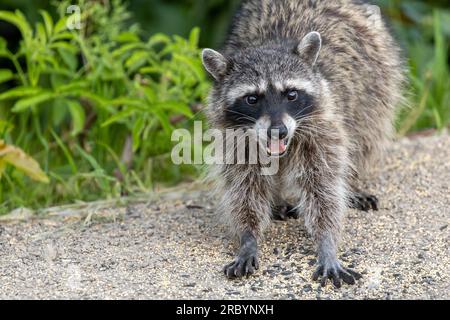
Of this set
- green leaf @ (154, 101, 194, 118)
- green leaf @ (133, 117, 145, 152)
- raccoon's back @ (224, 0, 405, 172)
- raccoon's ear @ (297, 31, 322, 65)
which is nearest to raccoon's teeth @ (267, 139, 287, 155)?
raccoon's ear @ (297, 31, 322, 65)

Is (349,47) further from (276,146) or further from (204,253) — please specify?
(204,253)

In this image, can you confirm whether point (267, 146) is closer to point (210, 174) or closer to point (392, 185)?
point (210, 174)

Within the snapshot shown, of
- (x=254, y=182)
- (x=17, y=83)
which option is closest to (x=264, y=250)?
(x=254, y=182)

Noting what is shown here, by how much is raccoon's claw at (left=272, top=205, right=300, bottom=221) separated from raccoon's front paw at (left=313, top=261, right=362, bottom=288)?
3.18 ft

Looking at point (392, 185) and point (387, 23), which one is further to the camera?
point (387, 23)

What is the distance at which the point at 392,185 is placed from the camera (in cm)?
584

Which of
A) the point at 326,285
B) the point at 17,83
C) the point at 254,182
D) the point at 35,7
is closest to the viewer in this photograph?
the point at 326,285

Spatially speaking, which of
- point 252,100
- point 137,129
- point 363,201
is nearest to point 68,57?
point 137,129

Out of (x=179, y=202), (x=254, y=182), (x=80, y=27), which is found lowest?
(x=179, y=202)

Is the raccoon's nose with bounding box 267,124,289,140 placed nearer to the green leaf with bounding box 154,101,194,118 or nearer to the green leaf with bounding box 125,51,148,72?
the green leaf with bounding box 154,101,194,118

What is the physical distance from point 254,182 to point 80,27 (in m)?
2.03

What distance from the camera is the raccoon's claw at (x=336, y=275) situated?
4348mm

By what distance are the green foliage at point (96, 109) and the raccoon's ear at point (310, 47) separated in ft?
3.31

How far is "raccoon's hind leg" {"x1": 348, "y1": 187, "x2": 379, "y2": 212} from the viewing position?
542cm
